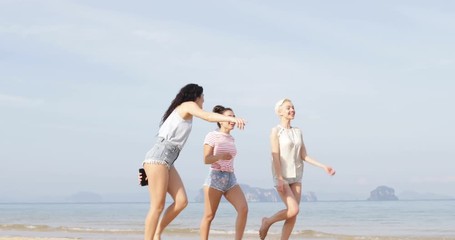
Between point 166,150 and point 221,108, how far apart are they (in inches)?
66.9

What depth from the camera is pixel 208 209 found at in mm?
8219

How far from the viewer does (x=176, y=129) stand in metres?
6.80

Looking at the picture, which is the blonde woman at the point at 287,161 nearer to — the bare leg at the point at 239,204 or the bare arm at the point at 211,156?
the bare leg at the point at 239,204

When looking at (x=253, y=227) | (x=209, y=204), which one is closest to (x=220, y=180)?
(x=209, y=204)

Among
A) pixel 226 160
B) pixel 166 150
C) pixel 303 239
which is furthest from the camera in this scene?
pixel 303 239

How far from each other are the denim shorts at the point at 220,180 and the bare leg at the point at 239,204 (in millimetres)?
69

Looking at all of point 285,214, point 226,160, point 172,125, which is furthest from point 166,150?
point 285,214

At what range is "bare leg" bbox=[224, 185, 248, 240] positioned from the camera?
26.5ft

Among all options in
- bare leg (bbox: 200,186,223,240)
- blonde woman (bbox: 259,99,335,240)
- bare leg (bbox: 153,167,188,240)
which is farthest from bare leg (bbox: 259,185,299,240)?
bare leg (bbox: 153,167,188,240)

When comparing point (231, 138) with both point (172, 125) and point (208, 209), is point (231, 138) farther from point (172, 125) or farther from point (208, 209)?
point (172, 125)

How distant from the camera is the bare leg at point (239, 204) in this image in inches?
317

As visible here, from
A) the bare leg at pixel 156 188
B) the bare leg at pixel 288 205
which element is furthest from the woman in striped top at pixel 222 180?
the bare leg at pixel 156 188

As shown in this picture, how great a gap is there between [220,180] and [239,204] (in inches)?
13.8

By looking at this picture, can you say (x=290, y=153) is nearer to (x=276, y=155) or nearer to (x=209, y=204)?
(x=276, y=155)
